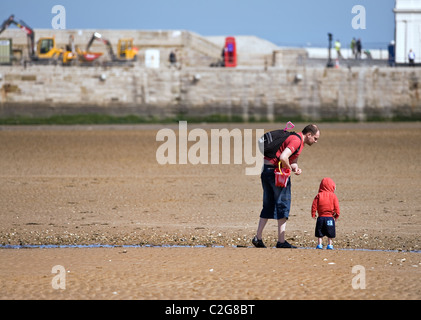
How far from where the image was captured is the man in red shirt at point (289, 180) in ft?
27.0

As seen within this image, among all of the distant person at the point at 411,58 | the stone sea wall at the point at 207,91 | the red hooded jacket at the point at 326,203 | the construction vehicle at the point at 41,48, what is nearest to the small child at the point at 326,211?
the red hooded jacket at the point at 326,203

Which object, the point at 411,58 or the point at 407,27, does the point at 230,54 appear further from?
the point at 411,58

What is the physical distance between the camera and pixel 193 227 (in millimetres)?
10430

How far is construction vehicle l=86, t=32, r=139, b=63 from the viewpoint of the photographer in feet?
133

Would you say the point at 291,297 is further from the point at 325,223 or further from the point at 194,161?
the point at 194,161

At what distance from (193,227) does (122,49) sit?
3276 cm

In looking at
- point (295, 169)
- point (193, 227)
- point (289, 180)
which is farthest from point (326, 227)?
point (193, 227)

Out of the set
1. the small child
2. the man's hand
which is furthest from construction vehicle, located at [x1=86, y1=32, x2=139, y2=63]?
the man's hand

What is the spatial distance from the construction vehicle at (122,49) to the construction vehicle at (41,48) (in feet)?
6.84

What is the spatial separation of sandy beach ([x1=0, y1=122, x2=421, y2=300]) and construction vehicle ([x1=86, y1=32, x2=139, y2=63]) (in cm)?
2002

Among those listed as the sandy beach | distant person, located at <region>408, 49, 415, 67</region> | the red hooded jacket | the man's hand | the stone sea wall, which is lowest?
the sandy beach

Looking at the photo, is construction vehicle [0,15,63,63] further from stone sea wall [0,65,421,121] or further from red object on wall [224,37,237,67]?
red object on wall [224,37,237,67]
